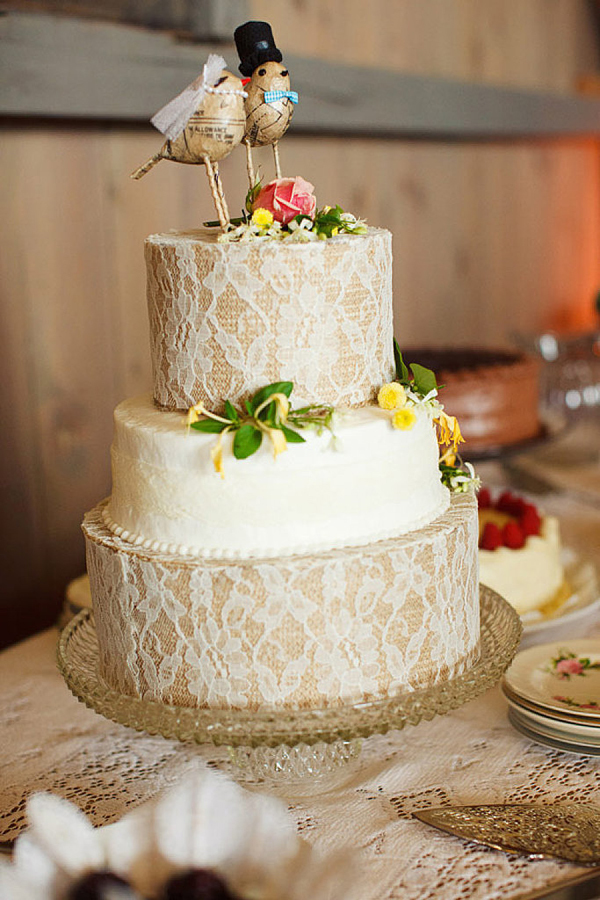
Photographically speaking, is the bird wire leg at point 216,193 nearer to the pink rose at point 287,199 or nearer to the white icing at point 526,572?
the pink rose at point 287,199

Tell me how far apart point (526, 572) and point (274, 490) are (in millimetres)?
697

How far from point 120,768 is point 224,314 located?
0.53 meters

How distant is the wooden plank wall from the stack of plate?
43.8 inches

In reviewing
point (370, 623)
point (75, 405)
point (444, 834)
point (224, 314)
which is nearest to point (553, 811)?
point (444, 834)

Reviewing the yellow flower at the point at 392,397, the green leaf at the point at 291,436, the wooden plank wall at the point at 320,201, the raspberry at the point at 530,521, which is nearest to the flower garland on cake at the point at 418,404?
the yellow flower at the point at 392,397

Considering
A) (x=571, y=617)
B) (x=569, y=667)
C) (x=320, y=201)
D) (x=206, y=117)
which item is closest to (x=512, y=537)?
(x=571, y=617)

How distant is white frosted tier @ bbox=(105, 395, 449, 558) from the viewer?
93cm

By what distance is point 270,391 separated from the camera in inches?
36.4

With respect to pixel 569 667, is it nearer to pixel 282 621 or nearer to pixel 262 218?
pixel 282 621

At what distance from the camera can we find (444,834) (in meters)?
0.95

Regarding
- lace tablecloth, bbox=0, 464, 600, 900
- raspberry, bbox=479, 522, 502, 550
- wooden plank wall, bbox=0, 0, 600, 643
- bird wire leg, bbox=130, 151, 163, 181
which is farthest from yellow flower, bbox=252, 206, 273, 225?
wooden plank wall, bbox=0, 0, 600, 643

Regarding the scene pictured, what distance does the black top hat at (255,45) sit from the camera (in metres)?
1.00

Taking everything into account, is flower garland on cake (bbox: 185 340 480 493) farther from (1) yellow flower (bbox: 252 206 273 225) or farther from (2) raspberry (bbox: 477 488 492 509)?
(2) raspberry (bbox: 477 488 492 509)

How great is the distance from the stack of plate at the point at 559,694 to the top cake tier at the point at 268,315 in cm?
41
